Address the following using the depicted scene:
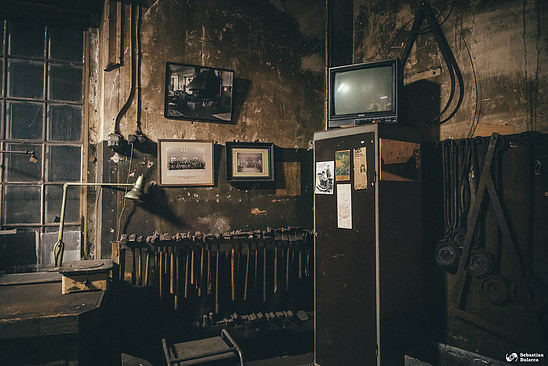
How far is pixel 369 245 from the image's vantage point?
2500 millimetres

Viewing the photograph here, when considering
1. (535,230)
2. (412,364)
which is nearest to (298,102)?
(535,230)

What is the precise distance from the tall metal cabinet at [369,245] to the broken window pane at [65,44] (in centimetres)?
236

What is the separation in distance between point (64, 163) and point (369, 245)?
2719 millimetres

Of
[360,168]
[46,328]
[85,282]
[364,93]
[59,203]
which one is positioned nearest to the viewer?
[46,328]

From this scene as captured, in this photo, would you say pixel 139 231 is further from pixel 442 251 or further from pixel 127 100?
pixel 442 251

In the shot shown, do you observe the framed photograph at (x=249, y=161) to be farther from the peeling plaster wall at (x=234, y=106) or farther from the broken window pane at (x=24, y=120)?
the broken window pane at (x=24, y=120)

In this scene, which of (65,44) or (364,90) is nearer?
(364,90)

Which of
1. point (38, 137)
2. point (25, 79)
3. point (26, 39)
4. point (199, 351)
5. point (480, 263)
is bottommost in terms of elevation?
point (199, 351)

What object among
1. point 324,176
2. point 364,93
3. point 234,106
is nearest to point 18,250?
point 234,106

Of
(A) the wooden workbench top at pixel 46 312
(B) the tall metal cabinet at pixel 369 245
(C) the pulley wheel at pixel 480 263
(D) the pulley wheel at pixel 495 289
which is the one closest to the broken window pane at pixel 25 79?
(A) the wooden workbench top at pixel 46 312

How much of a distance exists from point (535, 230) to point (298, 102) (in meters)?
2.20

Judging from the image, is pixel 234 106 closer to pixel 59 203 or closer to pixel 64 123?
pixel 64 123

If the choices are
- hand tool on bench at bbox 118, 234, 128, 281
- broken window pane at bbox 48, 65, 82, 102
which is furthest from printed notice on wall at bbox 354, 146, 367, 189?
broken window pane at bbox 48, 65, 82, 102

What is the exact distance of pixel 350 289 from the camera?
8.58ft
